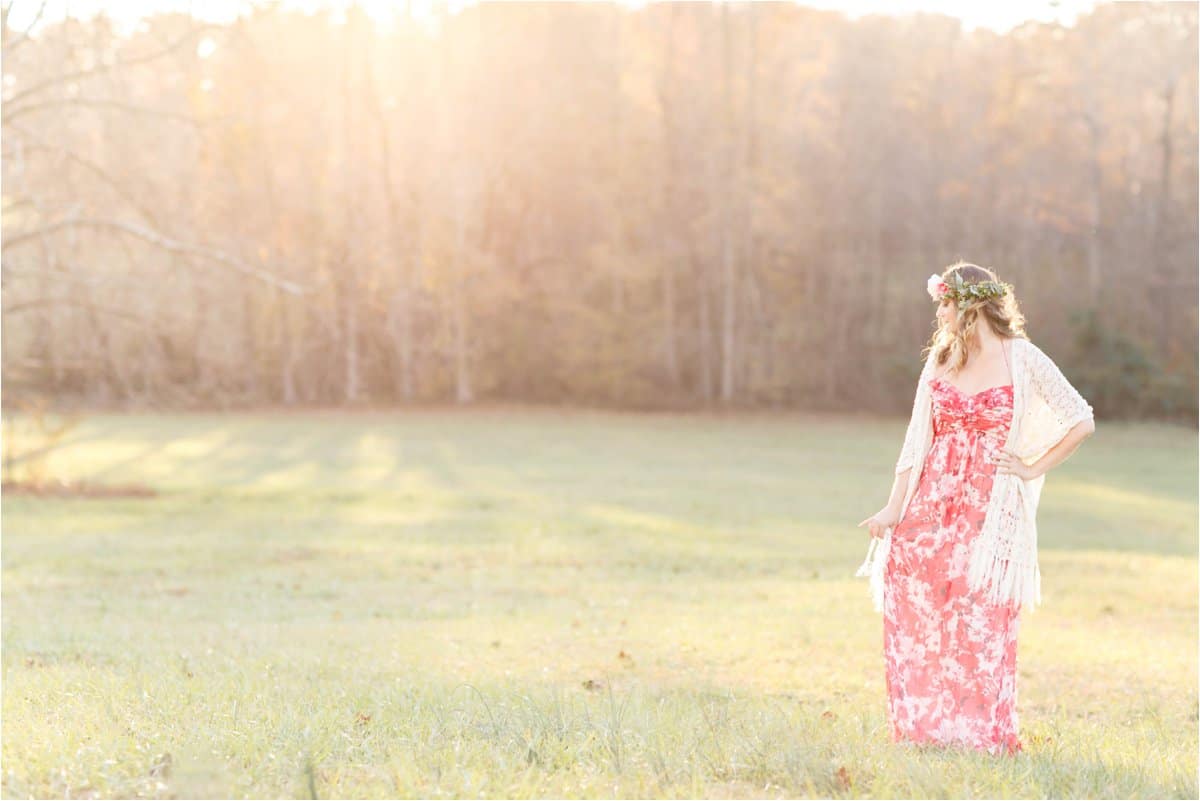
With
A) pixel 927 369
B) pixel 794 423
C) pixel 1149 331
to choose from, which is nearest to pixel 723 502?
pixel 927 369

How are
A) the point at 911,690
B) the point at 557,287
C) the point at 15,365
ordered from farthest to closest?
the point at 557,287 → the point at 15,365 → the point at 911,690

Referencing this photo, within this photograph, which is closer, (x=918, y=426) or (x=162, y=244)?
(x=918, y=426)

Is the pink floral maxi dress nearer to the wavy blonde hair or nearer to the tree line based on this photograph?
the wavy blonde hair

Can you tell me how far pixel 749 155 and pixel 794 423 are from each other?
383 inches

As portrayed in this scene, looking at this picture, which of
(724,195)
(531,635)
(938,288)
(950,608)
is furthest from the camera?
(724,195)

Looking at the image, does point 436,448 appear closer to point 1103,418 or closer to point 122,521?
point 122,521

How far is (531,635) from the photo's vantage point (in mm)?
10406

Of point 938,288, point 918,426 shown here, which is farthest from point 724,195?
point 918,426

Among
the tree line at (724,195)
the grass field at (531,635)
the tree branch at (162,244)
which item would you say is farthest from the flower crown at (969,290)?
the tree line at (724,195)

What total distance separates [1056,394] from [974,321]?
512 millimetres

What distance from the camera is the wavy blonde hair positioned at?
6.21 metres

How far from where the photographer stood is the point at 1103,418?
42844 mm

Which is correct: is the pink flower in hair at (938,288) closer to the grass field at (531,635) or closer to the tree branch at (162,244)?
the grass field at (531,635)

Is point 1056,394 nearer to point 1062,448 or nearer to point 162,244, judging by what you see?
point 1062,448
